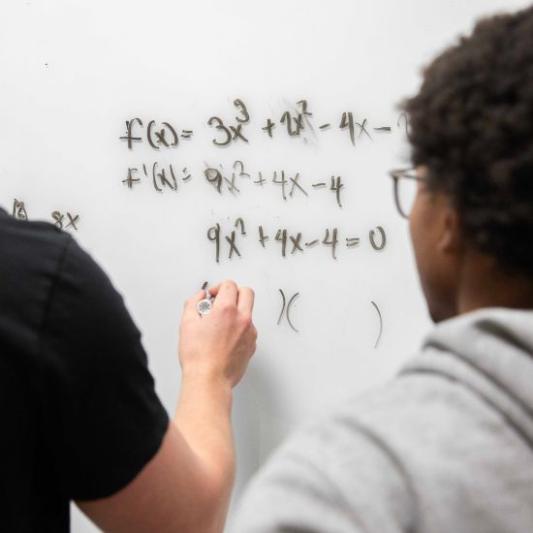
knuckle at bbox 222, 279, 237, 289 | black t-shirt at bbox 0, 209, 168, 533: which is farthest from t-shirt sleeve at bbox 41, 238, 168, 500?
knuckle at bbox 222, 279, 237, 289

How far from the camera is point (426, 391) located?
14.9 inches

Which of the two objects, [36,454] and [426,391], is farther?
[36,454]

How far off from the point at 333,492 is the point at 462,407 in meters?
0.07

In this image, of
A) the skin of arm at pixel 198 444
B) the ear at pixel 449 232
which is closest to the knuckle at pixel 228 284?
the skin of arm at pixel 198 444

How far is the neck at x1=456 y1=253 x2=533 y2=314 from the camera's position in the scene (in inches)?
16.2

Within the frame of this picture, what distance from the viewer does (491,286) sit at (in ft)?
1.37

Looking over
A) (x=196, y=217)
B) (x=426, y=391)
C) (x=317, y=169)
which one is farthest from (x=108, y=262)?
(x=426, y=391)

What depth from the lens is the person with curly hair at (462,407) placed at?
361 mm

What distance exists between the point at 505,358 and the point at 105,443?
0.24 metres

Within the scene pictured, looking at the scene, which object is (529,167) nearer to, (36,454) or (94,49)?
(36,454)

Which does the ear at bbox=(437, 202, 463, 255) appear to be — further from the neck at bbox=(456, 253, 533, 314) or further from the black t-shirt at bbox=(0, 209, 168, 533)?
the black t-shirt at bbox=(0, 209, 168, 533)

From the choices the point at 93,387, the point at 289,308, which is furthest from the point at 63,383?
the point at 289,308

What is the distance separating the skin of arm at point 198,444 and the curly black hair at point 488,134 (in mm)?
244

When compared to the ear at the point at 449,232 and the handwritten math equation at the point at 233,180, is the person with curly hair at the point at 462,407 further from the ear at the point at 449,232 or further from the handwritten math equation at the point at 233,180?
the handwritten math equation at the point at 233,180
